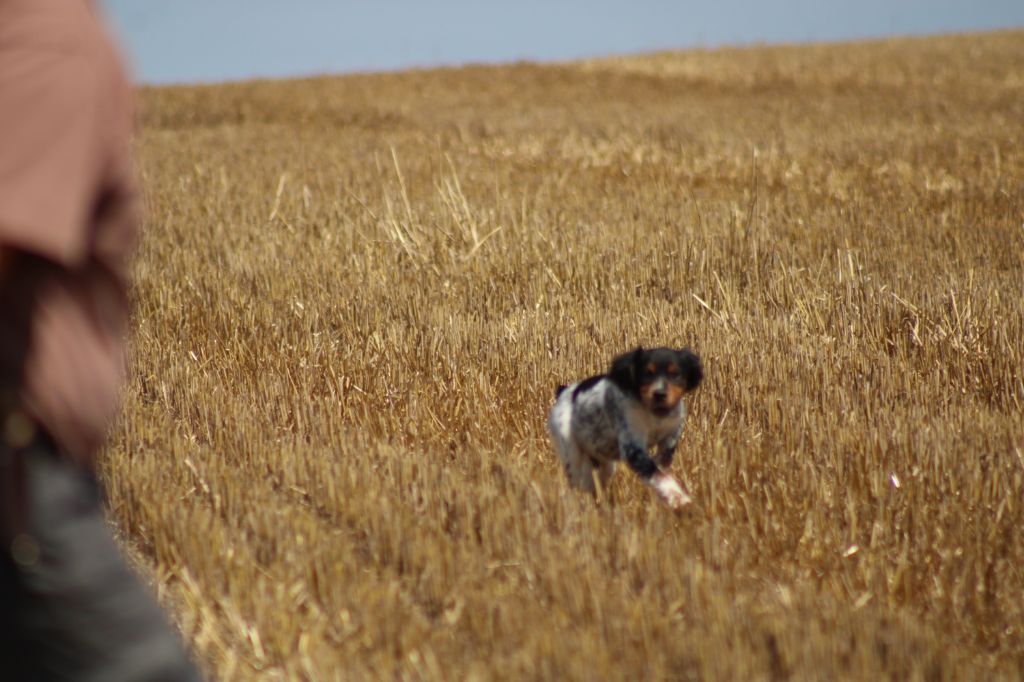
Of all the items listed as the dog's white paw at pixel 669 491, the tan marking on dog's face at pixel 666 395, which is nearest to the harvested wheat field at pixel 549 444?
the dog's white paw at pixel 669 491

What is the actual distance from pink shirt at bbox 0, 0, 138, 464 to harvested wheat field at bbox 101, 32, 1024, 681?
1.21 meters

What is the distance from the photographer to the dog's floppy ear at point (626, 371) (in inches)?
151

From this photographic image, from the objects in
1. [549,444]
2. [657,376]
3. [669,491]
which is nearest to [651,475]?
[669,491]

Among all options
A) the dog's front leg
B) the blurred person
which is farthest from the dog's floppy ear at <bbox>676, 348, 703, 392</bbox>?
the blurred person

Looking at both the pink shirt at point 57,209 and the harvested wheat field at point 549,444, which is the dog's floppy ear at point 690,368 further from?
the pink shirt at point 57,209

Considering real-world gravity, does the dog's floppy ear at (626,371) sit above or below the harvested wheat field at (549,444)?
above

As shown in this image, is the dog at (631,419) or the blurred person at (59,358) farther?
the dog at (631,419)

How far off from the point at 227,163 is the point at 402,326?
10.4 metres

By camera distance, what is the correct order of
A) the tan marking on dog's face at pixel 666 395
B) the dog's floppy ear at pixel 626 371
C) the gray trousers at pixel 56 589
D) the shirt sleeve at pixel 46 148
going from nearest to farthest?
the shirt sleeve at pixel 46 148, the gray trousers at pixel 56 589, the tan marking on dog's face at pixel 666 395, the dog's floppy ear at pixel 626 371

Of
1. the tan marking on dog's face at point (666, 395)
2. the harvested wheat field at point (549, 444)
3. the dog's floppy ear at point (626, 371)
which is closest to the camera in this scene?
the harvested wheat field at point (549, 444)

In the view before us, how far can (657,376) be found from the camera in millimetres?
3760

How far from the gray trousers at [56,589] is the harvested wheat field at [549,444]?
3.17ft

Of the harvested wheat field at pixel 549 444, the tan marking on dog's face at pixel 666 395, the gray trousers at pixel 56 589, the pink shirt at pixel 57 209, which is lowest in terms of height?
the harvested wheat field at pixel 549 444

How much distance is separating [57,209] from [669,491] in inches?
101
